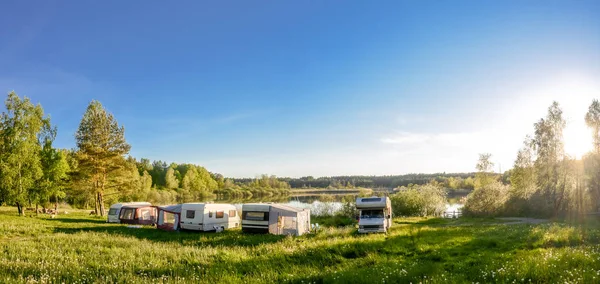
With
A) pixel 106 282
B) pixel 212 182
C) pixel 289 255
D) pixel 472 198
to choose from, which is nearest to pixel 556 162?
pixel 472 198

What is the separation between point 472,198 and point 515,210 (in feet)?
16.1

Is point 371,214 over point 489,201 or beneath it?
over

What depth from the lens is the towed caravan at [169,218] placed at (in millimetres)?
29641

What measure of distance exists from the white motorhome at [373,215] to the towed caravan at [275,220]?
4.39 m

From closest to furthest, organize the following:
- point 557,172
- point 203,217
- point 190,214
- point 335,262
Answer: point 335,262
point 203,217
point 190,214
point 557,172

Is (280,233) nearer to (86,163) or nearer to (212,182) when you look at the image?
(86,163)

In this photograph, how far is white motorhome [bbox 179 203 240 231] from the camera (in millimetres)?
28438

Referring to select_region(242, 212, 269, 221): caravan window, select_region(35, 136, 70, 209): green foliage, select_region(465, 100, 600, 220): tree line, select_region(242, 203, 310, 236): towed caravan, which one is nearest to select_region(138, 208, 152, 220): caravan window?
select_region(35, 136, 70, 209): green foliage

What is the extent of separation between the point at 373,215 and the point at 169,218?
58.2 feet

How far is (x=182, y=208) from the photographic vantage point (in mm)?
29562

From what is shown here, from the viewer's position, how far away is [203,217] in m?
28.3

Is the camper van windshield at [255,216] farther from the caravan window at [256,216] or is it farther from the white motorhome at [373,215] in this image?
the white motorhome at [373,215]

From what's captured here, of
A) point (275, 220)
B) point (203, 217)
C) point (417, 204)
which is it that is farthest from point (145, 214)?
point (417, 204)

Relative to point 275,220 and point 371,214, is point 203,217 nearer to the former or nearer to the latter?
point 275,220
